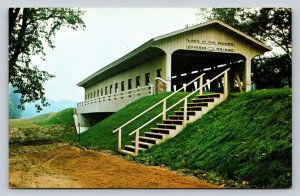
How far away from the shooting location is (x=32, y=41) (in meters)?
8.05

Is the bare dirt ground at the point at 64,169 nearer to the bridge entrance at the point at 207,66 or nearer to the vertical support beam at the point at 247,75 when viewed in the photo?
the bridge entrance at the point at 207,66

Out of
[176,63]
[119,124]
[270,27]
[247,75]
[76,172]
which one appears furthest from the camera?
[176,63]

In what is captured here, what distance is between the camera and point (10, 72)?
7539 mm

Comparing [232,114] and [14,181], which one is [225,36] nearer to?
[232,114]

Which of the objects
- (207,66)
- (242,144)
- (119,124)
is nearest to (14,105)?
(119,124)

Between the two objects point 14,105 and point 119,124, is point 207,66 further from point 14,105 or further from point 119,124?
point 14,105

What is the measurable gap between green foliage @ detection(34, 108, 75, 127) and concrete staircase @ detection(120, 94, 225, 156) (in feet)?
4.66

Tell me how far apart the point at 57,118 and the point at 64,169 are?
1.47 metres

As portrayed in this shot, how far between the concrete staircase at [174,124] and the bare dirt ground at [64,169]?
33.8 inches

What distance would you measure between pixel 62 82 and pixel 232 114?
3.58m

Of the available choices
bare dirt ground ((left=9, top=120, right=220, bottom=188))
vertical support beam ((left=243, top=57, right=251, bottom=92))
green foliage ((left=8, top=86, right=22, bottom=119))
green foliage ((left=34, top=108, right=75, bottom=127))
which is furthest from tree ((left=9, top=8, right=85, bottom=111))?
vertical support beam ((left=243, top=57, right=251, bottom=92))

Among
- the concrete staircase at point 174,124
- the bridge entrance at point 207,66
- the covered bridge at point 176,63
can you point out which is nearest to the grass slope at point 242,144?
the concrete staircase at point 174,124

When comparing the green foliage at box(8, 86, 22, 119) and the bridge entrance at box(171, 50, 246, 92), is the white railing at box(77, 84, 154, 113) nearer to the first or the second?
the bridge entrance at box(171, 50, 246, 92)

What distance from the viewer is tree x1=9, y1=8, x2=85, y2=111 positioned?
24.9 feet
